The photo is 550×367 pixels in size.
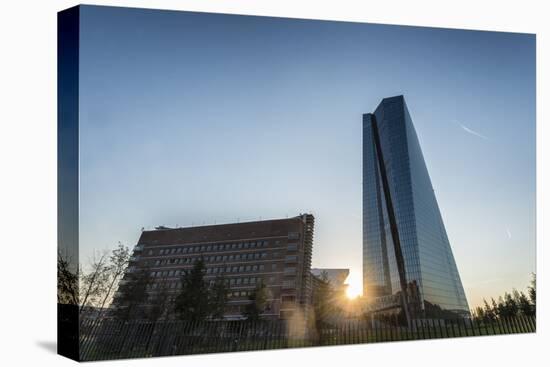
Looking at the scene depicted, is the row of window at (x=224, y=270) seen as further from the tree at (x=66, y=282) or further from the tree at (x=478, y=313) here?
the tree at (x=478, y=313)

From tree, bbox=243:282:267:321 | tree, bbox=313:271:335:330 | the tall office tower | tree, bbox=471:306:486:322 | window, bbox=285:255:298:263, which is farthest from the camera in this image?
the tall office tower

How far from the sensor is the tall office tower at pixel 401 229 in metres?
18.1

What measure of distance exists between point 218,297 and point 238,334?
4.81 feet

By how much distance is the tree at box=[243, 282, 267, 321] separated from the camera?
1505cm

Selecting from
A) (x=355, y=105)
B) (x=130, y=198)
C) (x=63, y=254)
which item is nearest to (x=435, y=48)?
(x=355, y=105)

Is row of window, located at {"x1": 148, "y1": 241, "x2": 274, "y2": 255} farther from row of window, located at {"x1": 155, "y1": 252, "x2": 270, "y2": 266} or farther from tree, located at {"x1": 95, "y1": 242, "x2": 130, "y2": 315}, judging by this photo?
tree, located at {"x1": 95, "y1": 242, "x2": 130, "y2": 315}

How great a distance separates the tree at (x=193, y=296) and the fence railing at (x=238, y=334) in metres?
0.48

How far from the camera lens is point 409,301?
20.2 meters

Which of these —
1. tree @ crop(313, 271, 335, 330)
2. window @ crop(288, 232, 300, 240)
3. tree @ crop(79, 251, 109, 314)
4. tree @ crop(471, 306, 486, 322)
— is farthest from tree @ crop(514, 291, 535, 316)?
tree @ crop(79, 251, 109, 314)

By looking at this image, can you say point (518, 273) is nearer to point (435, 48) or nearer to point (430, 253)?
point (435, 48)

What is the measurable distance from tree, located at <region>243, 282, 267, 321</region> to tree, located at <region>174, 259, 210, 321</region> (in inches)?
42.9

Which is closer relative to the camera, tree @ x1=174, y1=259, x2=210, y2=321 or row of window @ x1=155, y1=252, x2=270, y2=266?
tree @ x1=174, y1=259, x2=210, y2=321

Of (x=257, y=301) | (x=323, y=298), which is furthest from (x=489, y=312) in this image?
(x=257, y=301)

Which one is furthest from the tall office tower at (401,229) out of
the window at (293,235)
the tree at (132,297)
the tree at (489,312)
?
the tree at (132,297)
